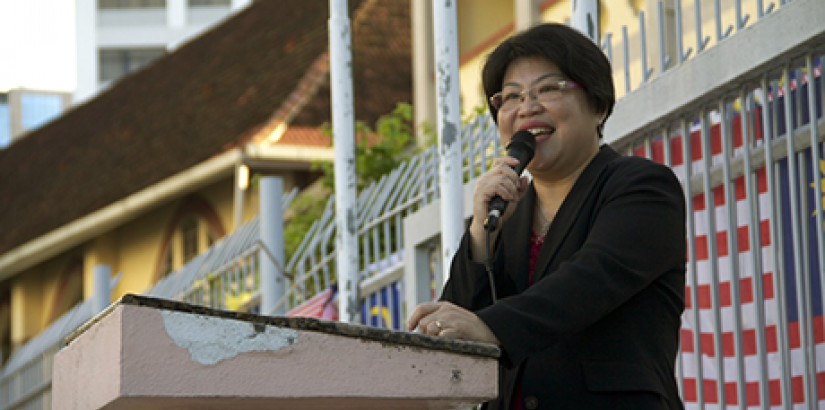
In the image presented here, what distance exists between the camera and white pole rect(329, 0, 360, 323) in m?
8.98

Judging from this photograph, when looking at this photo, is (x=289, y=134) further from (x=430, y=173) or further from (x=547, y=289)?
(x=547, y=289)

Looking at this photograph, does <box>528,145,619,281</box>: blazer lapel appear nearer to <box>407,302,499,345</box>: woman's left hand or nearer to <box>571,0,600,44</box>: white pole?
<box>407,302,499,345</box>: woman's left hand

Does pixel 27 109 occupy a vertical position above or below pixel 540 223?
Answer: above

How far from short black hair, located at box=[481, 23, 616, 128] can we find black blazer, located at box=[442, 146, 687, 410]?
22 cm

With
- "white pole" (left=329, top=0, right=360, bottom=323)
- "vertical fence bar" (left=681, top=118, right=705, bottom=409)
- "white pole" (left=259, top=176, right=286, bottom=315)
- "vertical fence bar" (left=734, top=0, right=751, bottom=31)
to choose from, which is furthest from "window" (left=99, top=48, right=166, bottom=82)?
"vertical fence bar" (left=734, top=0, right=751, bottom=31)

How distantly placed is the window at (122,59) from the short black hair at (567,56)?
1616 inches

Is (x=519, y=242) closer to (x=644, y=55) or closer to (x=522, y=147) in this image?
(x=522, y=147)

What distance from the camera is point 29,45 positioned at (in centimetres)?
4838

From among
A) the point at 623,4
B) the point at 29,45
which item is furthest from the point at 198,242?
the point at 29,45

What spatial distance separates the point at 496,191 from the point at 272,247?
25.5ft

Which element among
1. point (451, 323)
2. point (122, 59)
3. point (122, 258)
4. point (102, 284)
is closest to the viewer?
point (451, 323)

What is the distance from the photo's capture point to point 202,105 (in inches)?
964

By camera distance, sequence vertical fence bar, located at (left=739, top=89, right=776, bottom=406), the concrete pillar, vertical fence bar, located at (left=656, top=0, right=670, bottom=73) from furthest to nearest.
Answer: the concrete pillar < vertical fence bar, located at (left=656, top=0, right=670, bottom=73) < vertical fence bar, located at (left=739, top=89, right=776, bottom=406)

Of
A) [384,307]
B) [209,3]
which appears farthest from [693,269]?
[209,3]
